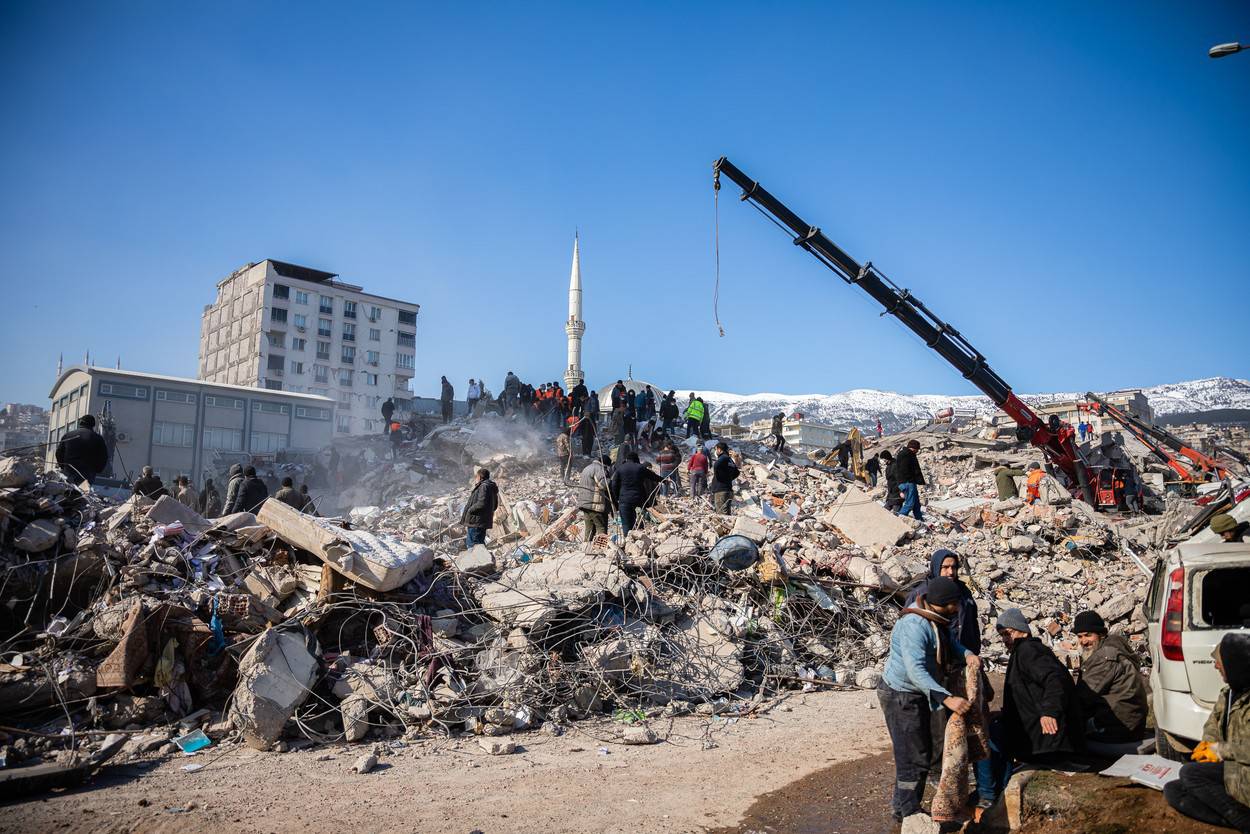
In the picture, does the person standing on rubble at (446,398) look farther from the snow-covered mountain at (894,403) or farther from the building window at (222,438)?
the snow-covered mountain at (894,403)

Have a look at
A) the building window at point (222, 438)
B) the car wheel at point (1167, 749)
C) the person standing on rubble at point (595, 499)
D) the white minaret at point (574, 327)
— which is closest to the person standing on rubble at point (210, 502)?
the person standing on rubble at point (595, 499)

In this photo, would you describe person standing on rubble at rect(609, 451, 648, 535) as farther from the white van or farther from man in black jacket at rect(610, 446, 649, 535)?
the white van

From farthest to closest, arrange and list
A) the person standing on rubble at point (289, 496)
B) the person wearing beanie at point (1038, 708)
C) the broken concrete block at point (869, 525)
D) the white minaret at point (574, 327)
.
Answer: the white minaret at point (574, 327) < the broken concrete block at point (869, 525) < the person standing on rubble at point (289, 496) < the person wearing beanie at point (1038, 708)

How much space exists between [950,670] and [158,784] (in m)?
4.52

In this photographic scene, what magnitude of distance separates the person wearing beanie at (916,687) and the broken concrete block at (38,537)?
21.3 feet

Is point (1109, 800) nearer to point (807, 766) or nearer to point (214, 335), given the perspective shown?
point (807, 766)

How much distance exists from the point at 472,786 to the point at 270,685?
1695mm

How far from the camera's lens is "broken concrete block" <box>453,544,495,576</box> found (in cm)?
743

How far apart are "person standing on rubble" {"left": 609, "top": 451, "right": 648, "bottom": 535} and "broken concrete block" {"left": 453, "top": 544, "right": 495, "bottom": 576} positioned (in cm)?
252

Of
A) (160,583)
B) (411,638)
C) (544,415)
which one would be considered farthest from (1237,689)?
(544,415)

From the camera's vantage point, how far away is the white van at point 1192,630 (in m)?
3.99

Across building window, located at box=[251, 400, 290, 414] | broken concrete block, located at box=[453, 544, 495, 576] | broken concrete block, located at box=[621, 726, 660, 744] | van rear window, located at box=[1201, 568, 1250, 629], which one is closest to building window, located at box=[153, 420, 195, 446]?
building window, located at box=[251, 400, 290, 414]

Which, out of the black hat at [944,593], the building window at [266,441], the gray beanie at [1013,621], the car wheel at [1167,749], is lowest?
the car wheel at [1167,749]

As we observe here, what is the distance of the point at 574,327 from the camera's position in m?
53.9
